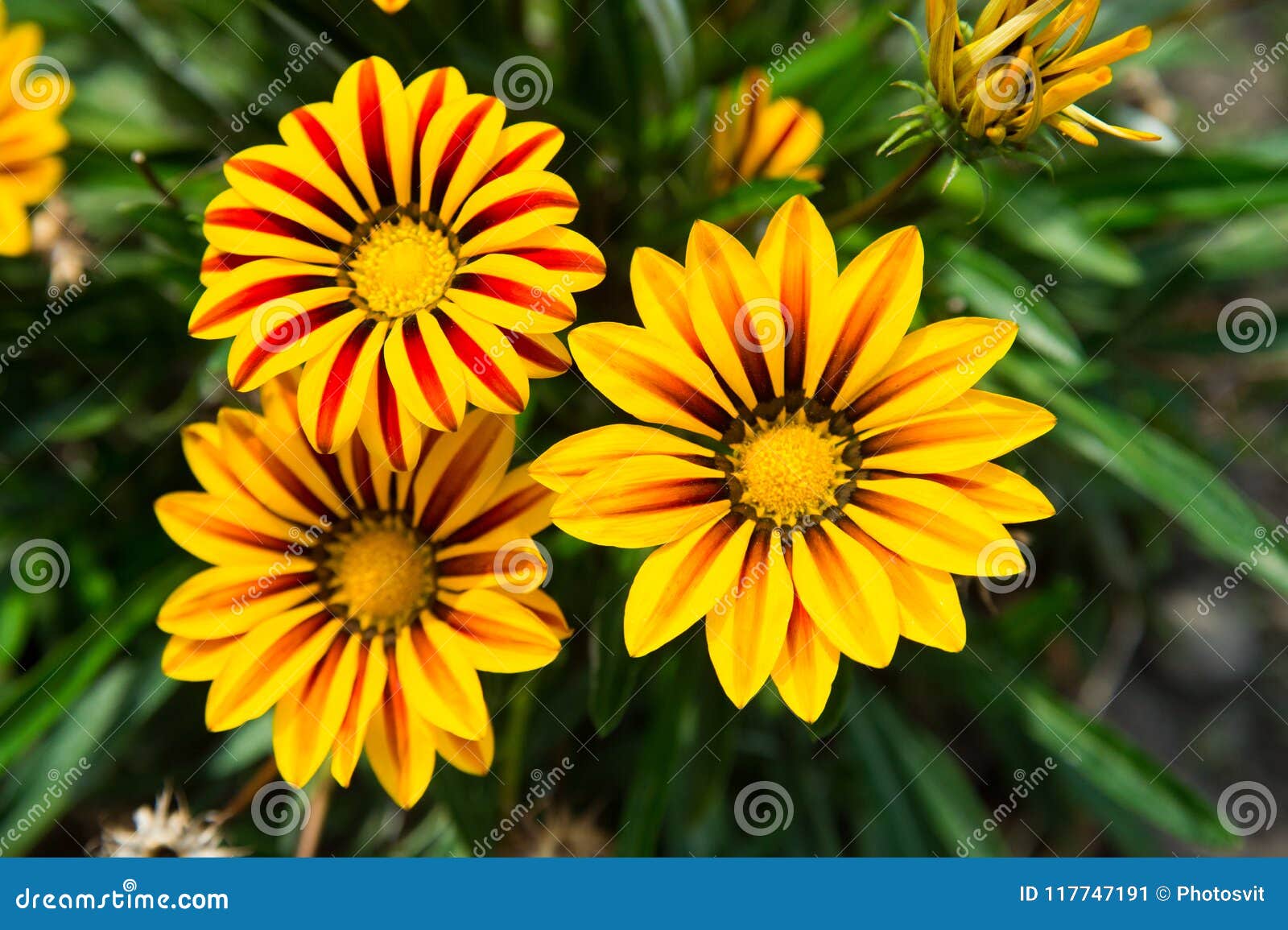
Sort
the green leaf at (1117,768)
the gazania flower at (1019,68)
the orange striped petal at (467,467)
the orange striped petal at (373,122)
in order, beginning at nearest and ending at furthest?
the gazania flower at (1019,68), the orange striped petal at (373,122), the orange striped petal at (467,467), the green leaf at (1117,768)

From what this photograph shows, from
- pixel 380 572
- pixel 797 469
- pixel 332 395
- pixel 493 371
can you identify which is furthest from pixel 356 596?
pixel 797 469

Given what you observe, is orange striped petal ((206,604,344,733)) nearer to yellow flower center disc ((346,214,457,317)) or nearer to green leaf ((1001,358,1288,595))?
yellow flower center disc ((346,214,457,317))

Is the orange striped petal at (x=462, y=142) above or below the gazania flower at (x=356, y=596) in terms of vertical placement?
above

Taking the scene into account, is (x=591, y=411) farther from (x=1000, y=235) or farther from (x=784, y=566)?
(x=1000, y=235)

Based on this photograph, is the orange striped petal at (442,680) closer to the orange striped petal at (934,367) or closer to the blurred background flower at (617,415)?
the blurred background flower at (617,415)

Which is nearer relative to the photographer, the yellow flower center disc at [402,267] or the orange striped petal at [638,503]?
the orange striped petal at [638,503]

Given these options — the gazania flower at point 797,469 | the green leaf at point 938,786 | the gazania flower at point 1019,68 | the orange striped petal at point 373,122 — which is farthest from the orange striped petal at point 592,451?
the green leaf at point 938,786

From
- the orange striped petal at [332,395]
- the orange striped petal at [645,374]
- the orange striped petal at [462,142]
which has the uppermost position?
the orange striped petal at [462,142]
